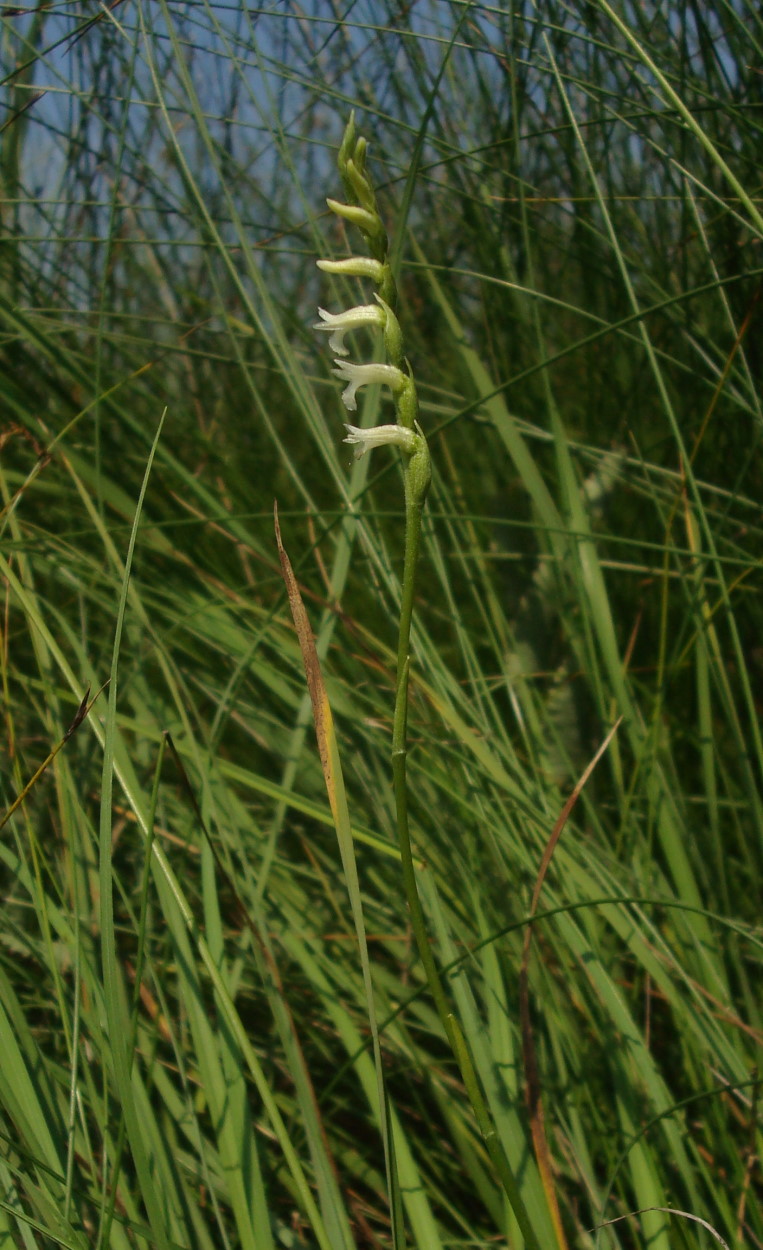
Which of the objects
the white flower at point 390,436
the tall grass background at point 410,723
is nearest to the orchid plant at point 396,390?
the white flower at point 390,436

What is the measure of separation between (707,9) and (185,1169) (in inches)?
54.3

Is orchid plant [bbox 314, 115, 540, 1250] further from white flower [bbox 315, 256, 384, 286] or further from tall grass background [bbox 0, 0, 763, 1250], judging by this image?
tall grass background [bbox 0, 0, 763, 1250]

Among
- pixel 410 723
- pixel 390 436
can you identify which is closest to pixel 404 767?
pixel 390 436

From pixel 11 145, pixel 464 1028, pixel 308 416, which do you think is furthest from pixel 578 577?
pixel 11 145

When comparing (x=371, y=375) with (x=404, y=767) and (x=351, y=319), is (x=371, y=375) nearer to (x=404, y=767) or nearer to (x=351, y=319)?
(x=351, y=319)

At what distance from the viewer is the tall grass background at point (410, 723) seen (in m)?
0.81

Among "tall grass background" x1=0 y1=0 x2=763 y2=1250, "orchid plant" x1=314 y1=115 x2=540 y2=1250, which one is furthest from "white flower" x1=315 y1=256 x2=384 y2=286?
"tall grass background" x1=0 y1=0 x2=763 y2=1250

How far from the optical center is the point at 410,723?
1046 mm

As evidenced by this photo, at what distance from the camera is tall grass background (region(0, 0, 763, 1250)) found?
812mm

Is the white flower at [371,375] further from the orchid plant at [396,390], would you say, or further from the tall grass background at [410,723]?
the tall grass background at [410,723]

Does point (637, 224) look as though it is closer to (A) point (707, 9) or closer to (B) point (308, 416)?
(A) point (707, 9)

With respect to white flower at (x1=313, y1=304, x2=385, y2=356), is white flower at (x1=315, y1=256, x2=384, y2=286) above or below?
above

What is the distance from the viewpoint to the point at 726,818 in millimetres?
1314

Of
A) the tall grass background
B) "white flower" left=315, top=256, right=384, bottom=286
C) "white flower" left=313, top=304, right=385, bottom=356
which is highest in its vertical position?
"white flower" left=315, top=256, right=384, bottom=286
